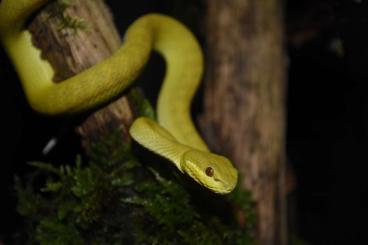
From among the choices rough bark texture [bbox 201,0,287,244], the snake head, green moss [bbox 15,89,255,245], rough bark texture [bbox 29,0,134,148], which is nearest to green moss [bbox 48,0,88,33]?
rough bark texture [bbox 29,0,134,148]

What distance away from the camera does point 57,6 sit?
253cm

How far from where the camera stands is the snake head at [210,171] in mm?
2383

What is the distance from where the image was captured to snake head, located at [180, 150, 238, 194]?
93.8 inches

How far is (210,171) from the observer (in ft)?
7.91

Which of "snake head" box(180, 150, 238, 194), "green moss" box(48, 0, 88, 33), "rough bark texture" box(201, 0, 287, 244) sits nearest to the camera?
"snake head" box(180, 150, 238, 194)

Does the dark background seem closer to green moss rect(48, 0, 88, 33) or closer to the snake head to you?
green moss rect(48, 0, 88, 33)

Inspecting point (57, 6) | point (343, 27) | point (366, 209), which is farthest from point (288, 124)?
point (57, 6)

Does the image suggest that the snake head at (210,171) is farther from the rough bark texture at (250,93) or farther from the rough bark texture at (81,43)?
the rough bark texture at (250,93)

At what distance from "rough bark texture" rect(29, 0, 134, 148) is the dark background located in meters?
0.93

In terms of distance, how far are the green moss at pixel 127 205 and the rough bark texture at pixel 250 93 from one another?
0.80 meters

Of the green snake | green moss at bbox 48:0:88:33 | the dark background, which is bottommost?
the dark background

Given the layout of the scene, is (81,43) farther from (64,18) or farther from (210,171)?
(210,171)

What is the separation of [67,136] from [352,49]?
96.5 inches

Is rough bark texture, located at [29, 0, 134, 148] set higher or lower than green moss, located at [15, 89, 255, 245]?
higher
